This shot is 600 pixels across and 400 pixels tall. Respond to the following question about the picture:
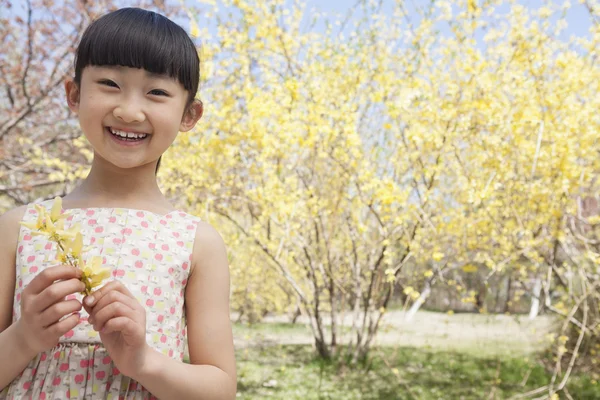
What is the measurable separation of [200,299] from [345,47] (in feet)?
13.4

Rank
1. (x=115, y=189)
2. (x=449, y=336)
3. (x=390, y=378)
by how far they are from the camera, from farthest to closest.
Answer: (x=449, y=336) < (x=390, y=378) < (x=115, y=189)

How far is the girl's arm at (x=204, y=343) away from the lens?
31.2 inches

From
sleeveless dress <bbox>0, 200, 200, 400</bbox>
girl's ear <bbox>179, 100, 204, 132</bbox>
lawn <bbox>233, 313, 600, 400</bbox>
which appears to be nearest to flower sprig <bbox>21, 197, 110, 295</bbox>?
sleeveless dress <bbox>0, 200, 200, 400</bbox>

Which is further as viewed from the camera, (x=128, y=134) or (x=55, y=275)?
(x=128, y=134)

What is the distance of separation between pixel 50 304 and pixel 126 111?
31 cm

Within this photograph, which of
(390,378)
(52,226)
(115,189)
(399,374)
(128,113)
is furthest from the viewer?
(399,374)

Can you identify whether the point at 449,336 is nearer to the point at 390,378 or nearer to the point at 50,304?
the point at 390,378

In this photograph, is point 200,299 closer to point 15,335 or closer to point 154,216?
point 154,216

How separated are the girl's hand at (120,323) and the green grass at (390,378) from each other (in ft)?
12.8

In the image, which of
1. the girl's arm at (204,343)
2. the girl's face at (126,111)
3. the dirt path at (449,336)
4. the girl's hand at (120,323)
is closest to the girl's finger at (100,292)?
the girl's hand at (120,323)

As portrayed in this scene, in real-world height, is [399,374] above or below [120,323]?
below

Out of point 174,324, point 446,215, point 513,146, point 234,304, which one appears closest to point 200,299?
point 174,324

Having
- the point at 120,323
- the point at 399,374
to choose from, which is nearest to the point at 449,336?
the point at 399,374

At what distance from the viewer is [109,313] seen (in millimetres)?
695
